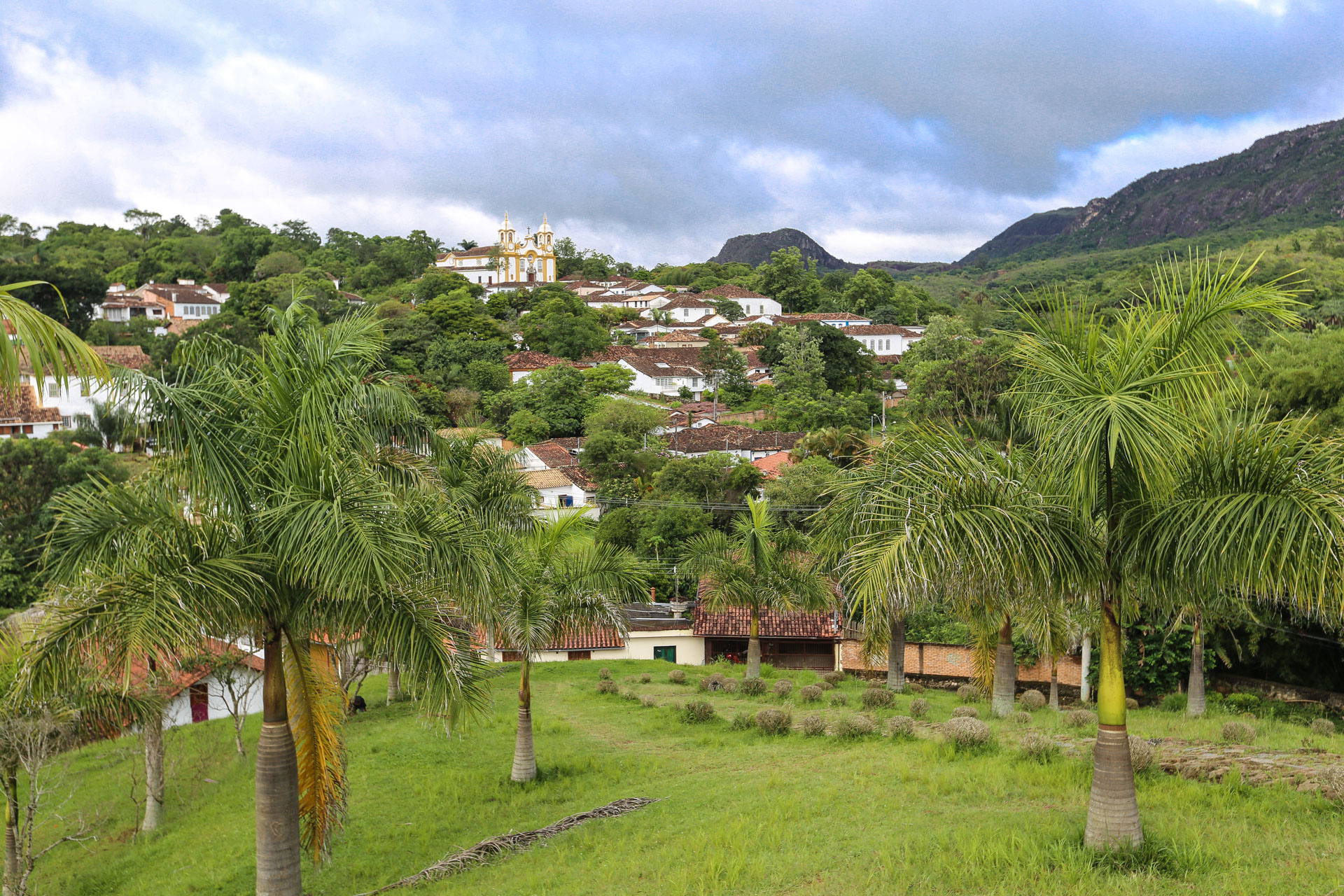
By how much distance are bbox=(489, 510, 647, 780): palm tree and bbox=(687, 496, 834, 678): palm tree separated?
17.5ft

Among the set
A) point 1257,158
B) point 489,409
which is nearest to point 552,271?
point 489,409

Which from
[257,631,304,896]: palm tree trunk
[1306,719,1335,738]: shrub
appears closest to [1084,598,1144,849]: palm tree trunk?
[257,631,304,896]: palm tree trunk

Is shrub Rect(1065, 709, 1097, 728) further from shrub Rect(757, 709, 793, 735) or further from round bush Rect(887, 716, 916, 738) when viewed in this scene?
shrub Rect(757, 709, 793, 735)

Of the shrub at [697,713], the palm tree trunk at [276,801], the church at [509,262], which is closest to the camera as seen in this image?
the palm tree trunk at [276,801]

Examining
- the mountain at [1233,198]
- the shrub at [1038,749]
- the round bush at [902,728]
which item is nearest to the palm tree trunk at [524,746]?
the round bush at [902,728]

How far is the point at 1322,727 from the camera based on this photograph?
1351 cm

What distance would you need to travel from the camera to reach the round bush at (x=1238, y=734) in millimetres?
12117

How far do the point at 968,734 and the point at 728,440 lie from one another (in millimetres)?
34421

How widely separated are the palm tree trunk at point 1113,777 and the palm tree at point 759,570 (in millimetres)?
12263

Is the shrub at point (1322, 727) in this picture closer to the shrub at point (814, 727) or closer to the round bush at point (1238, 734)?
the round bush at point (1238, 734)

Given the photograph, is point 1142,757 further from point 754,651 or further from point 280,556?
point 754,651

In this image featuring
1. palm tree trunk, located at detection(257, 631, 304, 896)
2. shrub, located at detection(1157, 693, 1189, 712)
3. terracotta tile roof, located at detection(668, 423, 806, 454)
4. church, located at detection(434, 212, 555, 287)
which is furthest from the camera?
church, located at detection(434, 212, 555, 287)

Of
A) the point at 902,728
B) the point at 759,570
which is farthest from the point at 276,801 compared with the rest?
the point at 759,570

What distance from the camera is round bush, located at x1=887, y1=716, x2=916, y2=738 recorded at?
1295 cm
